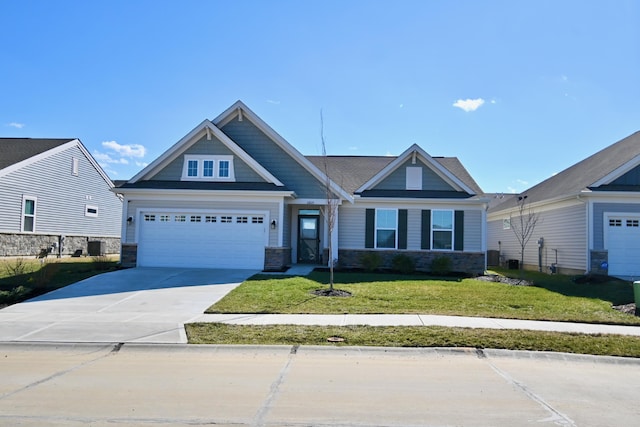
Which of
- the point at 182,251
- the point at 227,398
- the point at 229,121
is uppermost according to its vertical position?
the point at 229,121

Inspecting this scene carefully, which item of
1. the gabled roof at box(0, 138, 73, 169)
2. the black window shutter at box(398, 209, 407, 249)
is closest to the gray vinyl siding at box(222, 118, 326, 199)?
the black window shutter at box(398, 209, 407, 249)

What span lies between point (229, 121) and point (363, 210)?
6.92m

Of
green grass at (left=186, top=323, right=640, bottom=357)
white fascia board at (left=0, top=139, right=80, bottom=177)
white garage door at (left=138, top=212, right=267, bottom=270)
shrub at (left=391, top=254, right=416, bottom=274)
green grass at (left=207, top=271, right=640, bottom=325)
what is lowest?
green grass at (left=186, top=323, right=640, bottom=357)

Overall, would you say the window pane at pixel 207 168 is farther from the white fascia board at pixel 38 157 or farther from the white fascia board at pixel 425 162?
the white fascia board at pixel 38 157

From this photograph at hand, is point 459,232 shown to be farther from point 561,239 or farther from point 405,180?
point 561,239

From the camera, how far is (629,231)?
19.0 m

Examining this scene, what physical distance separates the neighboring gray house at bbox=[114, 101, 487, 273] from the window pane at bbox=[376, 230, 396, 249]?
0.14 ft

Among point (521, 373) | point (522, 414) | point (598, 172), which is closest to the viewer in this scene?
point (522, 414)

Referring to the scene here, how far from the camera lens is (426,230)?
2047 centimetres

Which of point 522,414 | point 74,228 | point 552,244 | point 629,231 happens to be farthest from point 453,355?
point 74,228

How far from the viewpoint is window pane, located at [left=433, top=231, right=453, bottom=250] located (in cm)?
2047

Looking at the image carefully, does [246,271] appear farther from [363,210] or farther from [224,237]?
[363,210]

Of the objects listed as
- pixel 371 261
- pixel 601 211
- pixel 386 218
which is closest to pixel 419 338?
pixel 371 261

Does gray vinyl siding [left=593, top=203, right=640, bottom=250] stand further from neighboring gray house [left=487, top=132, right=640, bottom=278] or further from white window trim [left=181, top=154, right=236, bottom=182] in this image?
white window trim [left=181, top=154, right=236, bottom=182]
